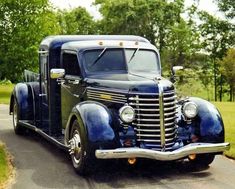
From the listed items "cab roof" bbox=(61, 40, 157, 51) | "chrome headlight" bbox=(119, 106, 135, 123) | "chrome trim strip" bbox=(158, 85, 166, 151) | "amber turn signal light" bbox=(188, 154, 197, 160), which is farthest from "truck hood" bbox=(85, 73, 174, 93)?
"amber turn signal light" bbox=(188, 154, 197, 160)

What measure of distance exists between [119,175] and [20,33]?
1045 inches

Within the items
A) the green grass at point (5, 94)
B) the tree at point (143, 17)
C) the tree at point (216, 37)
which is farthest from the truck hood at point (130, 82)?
the tree at point (216, 37)

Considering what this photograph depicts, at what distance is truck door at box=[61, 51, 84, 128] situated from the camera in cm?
954

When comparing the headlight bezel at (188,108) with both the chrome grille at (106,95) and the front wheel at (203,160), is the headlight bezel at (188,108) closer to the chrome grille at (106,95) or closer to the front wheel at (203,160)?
the front wheel at (203,160)

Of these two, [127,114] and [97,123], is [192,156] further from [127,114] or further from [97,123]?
[97,123]

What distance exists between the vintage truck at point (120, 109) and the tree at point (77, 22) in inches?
1953

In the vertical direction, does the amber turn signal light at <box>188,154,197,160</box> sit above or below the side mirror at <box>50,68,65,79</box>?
below

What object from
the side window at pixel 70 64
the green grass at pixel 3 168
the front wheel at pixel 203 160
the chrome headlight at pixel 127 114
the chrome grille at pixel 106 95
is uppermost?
the side window at pixel 70 64

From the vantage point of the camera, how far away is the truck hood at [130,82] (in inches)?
327

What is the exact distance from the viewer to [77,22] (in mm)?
64062

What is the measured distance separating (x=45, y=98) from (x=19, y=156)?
1542 millimetres

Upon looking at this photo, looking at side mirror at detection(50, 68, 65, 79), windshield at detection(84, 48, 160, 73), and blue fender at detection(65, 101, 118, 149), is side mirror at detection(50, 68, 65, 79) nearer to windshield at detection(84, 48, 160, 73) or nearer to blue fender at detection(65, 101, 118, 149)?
windshield at detection(84, 48, 160, 73)

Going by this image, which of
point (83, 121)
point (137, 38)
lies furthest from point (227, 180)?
point (137, 38)

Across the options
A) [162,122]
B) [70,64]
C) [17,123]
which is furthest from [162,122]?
[17,123]
